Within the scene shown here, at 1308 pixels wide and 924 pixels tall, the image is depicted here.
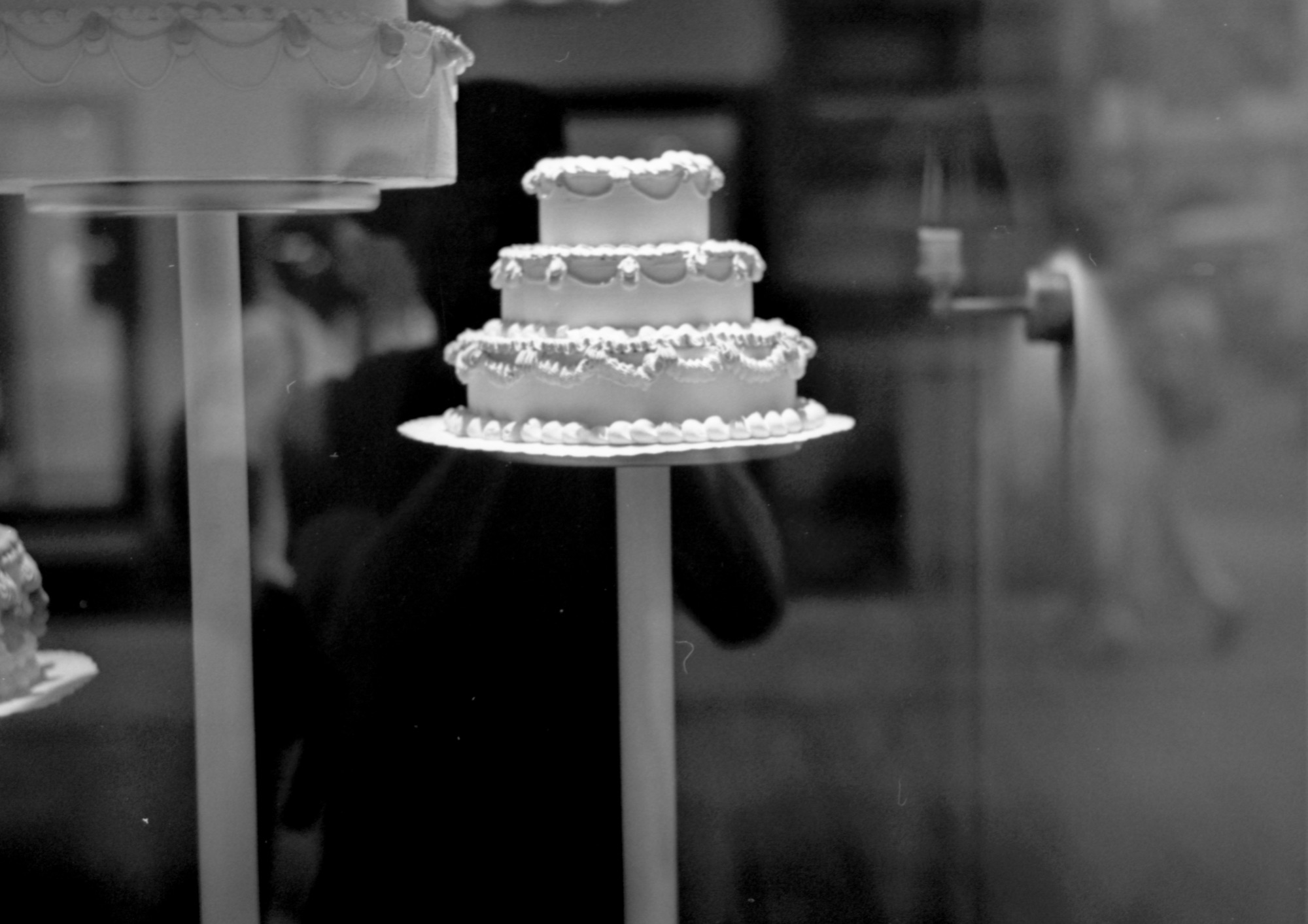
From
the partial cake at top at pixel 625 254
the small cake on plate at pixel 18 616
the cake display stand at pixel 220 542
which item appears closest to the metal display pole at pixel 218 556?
the cake display stand at pixel 220 542

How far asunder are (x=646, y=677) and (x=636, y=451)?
28 centimetres

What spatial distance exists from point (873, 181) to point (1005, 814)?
1.90 ft

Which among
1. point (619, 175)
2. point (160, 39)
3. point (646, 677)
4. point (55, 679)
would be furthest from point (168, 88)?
point (646, 677)

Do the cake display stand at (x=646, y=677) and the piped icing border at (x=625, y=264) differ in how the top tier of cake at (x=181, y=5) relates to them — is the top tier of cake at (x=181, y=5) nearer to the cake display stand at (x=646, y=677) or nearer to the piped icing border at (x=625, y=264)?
the piped icing border at (x=625, y=264)

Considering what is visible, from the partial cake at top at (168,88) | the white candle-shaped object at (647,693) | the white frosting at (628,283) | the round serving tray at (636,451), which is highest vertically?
the partial cake at top at (168,88)

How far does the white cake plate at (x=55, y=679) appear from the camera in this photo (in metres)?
1.16

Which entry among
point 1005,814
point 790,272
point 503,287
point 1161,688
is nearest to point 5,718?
point 503,287

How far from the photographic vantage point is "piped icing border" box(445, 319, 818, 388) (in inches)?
44.3

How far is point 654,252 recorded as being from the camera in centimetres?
115

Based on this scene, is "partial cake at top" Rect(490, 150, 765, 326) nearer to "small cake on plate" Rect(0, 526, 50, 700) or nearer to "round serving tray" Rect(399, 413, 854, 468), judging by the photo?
"round serving tray" Rect(399, 413, 854, 468)

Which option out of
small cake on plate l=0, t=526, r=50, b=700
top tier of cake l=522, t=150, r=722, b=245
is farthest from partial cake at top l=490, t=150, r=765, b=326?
small cake on plate l=0, t=526, r=50, b=700

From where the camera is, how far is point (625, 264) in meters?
1.14

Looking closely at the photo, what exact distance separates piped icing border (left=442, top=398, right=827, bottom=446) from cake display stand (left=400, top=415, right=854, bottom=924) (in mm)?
25

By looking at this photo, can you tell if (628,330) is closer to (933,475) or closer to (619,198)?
(619,198)
